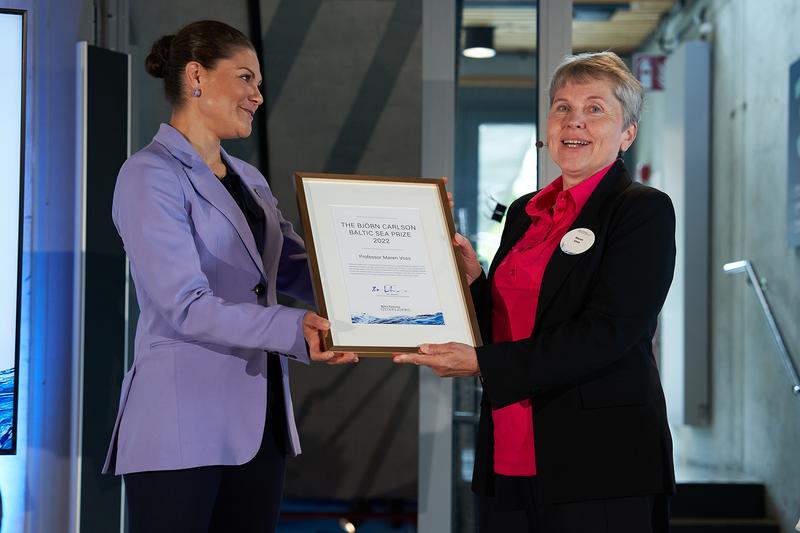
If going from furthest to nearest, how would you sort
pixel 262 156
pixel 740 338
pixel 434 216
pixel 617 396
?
pixel 740 338
pixel 262 156
pixel 434 216
pixel 617 396

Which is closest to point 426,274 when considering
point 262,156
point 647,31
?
point 262,156

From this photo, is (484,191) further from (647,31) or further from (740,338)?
(647,31)

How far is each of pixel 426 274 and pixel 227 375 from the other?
0.49 m

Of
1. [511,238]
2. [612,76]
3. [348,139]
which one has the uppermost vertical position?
[348,139]

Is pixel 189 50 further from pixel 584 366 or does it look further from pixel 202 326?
pixel 584 366

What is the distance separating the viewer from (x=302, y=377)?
201 inches

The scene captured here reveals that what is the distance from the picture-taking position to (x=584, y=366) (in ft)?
6.21

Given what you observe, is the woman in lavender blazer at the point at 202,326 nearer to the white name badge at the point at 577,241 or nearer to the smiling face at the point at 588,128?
the white name badge at the point at 577,241

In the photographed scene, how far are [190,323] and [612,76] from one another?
41.4 inches

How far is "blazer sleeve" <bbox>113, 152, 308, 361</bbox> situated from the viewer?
1982 millimetres

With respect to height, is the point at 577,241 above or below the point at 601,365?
above

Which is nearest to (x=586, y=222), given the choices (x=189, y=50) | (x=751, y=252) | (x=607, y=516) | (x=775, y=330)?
(x=607, y=516)

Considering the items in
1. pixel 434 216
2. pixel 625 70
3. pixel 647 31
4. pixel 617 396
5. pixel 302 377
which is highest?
pixel 647 31

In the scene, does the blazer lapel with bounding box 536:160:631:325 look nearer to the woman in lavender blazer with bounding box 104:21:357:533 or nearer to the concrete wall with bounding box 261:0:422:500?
the woman in lavender blazer with bounding box 104:21:357:533
